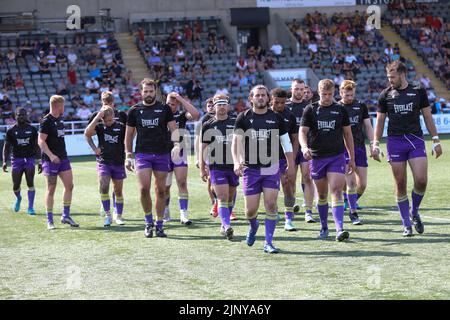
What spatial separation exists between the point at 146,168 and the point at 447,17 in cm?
3923

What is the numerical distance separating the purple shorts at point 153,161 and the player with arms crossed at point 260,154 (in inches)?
67.7

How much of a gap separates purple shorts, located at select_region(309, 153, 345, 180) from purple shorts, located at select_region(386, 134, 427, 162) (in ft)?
2.21

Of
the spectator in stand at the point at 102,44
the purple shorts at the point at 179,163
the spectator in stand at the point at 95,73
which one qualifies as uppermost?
the spectator in stand at the point at 102,44

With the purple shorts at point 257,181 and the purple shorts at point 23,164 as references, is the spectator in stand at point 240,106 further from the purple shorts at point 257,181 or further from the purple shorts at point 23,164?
the purple shorts at point 257,181

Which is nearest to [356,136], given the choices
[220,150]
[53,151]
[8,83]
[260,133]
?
[220,150]

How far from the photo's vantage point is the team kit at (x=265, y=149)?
10.8 m

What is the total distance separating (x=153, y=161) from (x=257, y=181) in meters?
2.03

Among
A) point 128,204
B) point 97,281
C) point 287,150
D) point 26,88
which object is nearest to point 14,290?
point 97,281

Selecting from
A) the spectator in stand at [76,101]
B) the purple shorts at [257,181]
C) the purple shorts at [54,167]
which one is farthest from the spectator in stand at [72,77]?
the purple shorts at [257,181]

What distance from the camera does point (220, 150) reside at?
12352mm

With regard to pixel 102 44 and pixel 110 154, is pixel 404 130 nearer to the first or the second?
pixel 110 154

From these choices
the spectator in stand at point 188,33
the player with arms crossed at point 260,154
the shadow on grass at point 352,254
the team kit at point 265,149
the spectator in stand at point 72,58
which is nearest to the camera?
the shadow on grass at point 352,254

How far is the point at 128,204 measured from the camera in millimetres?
17016

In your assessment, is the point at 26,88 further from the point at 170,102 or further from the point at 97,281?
the point at 97,281
